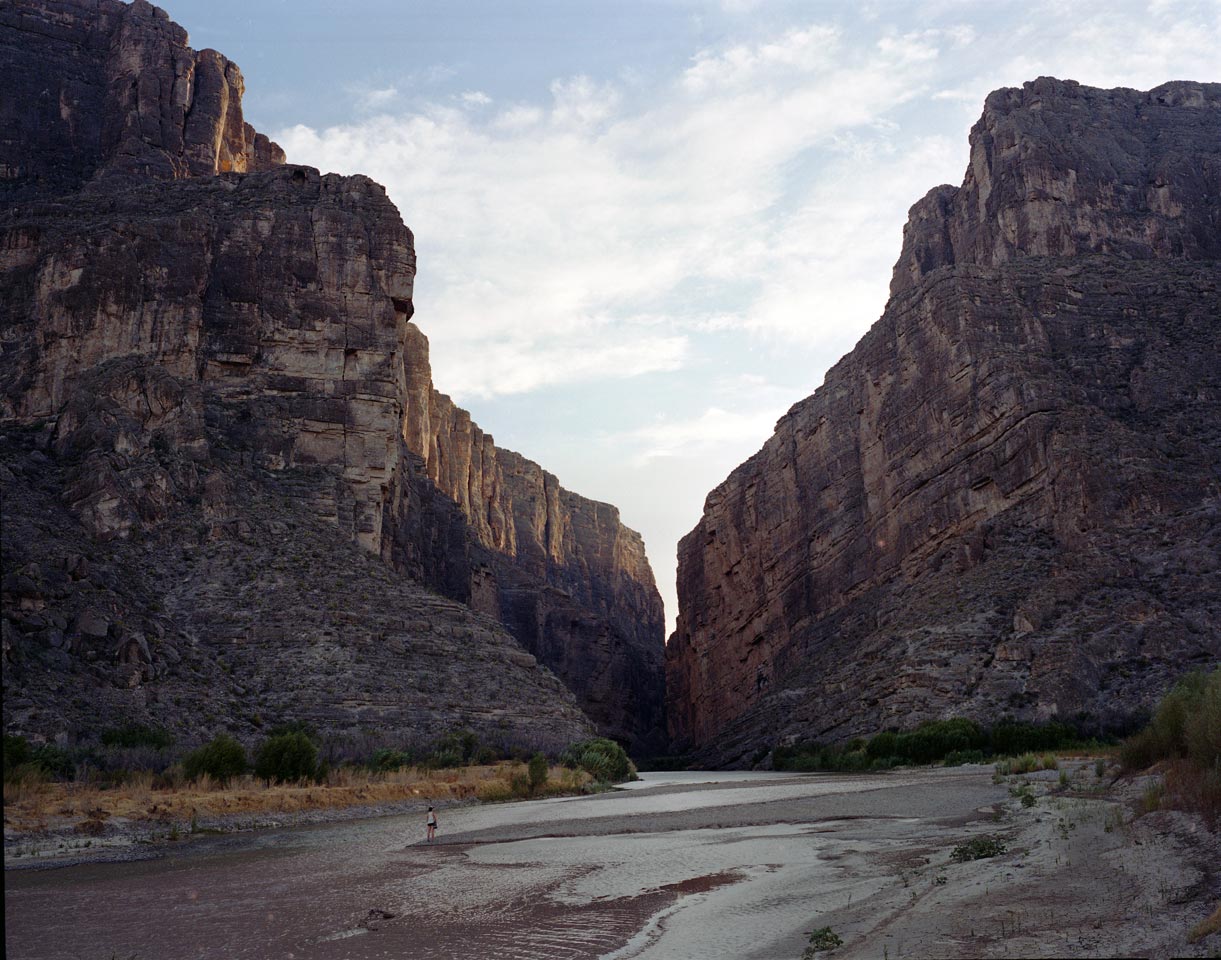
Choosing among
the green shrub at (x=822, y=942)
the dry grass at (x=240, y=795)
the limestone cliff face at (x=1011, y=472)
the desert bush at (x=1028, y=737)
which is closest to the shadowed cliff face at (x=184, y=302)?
the dry grass at (x=240, y=795)

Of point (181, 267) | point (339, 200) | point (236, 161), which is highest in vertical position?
point (236, 161)

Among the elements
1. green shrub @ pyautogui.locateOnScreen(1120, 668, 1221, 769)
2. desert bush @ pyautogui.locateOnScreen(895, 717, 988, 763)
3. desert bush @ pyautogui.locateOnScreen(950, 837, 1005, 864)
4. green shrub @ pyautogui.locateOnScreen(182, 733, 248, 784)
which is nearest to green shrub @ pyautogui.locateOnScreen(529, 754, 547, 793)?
green shrub @ pyautogui.locateOnScreen(182, 733, 248, 784)

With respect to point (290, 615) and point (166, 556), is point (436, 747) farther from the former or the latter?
point (166, 556)

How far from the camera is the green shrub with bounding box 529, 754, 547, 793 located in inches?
1603

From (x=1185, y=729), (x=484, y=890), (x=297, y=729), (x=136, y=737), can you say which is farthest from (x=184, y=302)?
(x=1185, y=729)

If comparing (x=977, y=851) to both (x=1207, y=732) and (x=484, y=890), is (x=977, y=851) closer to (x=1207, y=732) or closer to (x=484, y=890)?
(x=1207, y=732)

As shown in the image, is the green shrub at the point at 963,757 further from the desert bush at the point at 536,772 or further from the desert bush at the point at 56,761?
the desert bush at the point at 56,761

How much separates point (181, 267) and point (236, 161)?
33.6 metres

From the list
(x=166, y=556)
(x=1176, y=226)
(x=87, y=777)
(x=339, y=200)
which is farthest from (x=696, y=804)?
(x=1176, y=226)

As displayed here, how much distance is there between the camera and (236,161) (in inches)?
3824

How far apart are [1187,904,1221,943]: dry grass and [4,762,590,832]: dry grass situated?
21248 millimetres

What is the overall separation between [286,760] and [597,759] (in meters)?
19.1

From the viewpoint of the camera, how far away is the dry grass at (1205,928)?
26.3 feet

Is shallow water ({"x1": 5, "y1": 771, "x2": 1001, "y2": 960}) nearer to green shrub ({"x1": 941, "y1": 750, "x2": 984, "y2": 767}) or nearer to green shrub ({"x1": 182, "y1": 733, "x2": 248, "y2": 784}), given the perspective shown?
green shrub ({"x1": 182, "y1": 733, "x2": 248, "y2": 784})
